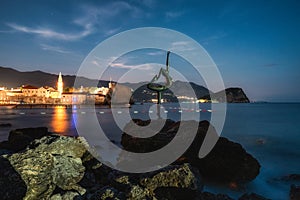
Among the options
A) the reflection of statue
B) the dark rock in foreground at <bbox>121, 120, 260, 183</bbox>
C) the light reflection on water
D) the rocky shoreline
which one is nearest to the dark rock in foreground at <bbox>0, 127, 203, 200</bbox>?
the rocky shoreline

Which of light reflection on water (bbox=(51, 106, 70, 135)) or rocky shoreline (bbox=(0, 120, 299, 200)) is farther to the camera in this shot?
light reflection on water (bbox=(51, 106, 70, 135))

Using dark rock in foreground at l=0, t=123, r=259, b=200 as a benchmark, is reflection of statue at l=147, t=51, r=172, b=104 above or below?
above

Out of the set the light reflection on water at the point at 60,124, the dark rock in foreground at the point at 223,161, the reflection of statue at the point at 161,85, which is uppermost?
the reflection of statue at the point at 161,85

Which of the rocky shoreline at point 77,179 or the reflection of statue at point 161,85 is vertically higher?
the reflection of statue at point 161,85

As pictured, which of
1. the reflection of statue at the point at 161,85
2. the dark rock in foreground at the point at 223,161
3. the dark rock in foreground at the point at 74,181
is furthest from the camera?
the reflection of statue at the point at 161,85

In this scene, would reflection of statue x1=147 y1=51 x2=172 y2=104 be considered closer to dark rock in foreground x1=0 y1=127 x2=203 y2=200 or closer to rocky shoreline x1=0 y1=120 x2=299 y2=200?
rocky shoreline x1=0 y1=120 x2=299 y2=200

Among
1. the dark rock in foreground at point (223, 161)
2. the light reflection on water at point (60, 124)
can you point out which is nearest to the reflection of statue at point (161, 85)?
the dark rock in foreground at point (223, 161)

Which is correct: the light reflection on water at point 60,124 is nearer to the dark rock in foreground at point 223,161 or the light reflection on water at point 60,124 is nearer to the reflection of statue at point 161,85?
the reflection of statue at point 161,85

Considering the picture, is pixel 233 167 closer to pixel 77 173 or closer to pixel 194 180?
pixel 194 180

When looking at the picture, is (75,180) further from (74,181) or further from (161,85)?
(161,85)

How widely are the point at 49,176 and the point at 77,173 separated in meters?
0.79

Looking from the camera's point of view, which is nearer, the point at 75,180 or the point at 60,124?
the point at 75,180

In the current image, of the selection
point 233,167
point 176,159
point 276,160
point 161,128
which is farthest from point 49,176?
point 276,160

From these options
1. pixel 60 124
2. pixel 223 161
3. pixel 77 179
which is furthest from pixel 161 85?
pixel 60 124
